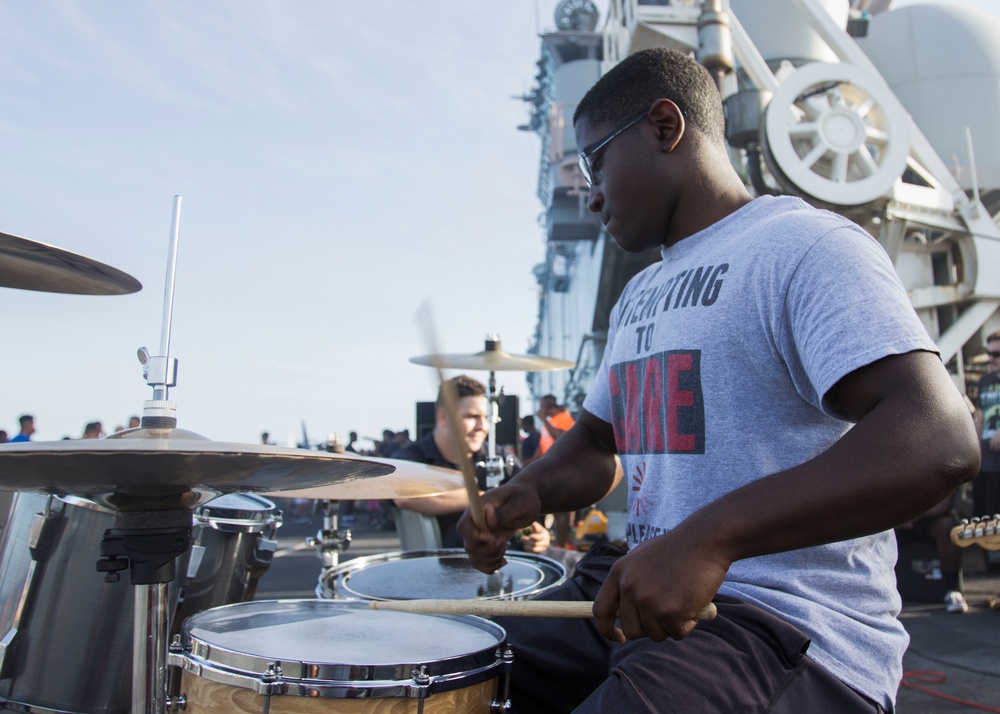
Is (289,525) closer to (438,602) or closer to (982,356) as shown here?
(982,356)

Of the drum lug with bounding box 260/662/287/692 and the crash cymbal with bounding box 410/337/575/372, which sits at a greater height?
the crash cymbal with bounding box 410/337/575/372

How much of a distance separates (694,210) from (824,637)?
938 millimetres

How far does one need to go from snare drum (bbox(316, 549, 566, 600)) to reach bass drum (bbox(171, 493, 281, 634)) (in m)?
0.42

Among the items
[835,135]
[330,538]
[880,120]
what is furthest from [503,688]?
[880,120]

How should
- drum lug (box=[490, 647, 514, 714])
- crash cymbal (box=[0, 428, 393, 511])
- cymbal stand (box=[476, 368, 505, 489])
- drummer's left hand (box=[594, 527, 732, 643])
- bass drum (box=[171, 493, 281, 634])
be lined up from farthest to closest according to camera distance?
cymbal stand (box=[476, 368, 505, 489]), bass drum (box=[171, 493, 281, 634]), drum lug (box=[490, 647, 514, 714]), crash cymbal (box=[0, 428, 393, 511]), drummer's left hand (box=[594, 527, 732, 643])

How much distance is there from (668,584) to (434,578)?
1802 millimetres

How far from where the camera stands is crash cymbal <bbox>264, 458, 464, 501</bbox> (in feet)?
7.21

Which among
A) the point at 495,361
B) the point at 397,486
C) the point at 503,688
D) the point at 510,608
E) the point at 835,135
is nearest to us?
the point at 510,608

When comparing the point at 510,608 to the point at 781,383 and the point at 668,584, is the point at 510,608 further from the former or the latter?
the point at 781,383

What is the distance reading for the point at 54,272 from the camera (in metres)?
1.85

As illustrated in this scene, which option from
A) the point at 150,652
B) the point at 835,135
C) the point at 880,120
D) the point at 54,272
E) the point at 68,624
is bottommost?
the point at 68,624

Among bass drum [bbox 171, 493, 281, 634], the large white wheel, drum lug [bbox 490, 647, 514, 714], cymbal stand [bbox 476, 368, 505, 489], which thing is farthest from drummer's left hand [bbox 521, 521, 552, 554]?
the large white wheel

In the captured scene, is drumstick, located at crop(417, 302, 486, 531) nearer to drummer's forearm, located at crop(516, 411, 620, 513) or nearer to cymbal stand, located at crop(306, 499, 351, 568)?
drummer's forearm, located at crop(516, 411, 620, 513)

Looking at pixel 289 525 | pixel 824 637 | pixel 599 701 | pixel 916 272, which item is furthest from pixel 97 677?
pixel 289 525
